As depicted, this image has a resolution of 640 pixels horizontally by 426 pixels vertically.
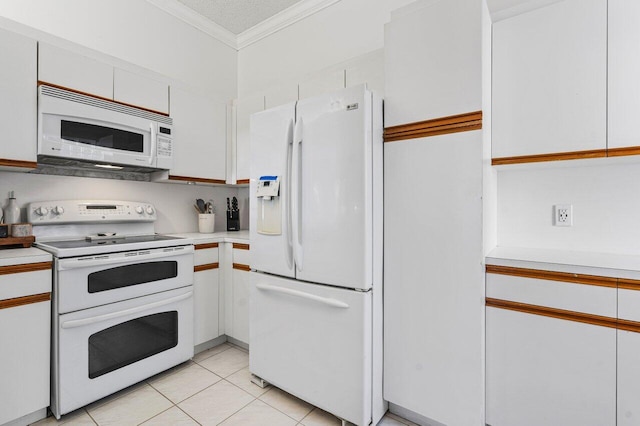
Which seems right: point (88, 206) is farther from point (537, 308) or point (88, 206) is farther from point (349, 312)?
point (537, 308)

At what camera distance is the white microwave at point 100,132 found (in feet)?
6.10

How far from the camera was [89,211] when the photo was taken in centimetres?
226

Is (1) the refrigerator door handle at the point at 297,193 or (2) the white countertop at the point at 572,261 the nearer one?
(2) the white countertop at the point at 572,261

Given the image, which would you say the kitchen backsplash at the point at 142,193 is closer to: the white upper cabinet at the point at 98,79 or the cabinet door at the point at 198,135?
the cabinet door at the point at 198,135

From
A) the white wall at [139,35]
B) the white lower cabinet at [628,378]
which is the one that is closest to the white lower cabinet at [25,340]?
the white wall at [139,35]

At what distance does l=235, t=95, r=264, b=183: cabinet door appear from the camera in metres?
2.87

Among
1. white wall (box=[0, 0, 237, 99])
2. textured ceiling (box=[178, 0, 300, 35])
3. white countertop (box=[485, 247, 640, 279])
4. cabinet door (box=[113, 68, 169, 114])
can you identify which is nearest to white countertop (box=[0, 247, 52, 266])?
cabinet door (box=[113, 68, 169, 114])

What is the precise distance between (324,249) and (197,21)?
276cm

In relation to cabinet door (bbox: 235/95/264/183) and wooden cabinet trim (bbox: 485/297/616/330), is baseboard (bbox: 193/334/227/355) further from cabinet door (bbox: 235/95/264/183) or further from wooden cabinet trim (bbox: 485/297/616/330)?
wooden cabinet trim (bbox: 485/297/616/330)

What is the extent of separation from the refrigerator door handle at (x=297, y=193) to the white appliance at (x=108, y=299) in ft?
3.19

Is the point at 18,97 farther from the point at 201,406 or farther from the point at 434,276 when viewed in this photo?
the point at 434,276

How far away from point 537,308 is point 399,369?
2.43ft

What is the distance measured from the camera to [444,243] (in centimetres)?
155

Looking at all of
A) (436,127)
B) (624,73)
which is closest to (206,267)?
(436,127)
